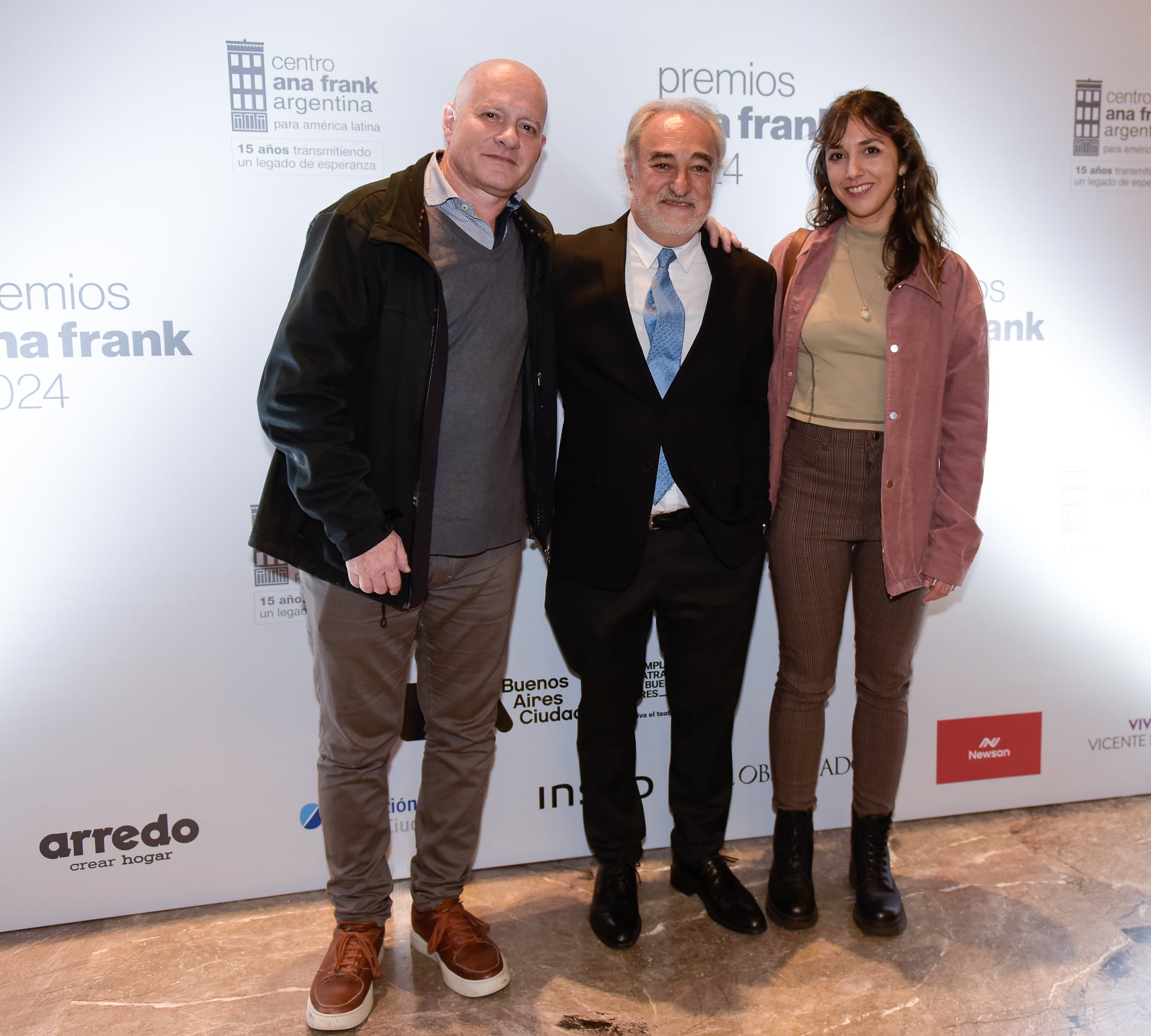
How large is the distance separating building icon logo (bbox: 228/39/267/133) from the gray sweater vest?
72 cm

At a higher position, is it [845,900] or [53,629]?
[53,629]

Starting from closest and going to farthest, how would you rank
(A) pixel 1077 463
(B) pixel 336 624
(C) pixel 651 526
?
(B) pixel 336 624 → (C) pixel 651 526 → (A) pixel 1077 463

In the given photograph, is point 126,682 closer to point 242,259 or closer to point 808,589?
point 242,259

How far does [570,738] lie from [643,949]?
2.10 feet

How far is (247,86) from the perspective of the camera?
229 cm

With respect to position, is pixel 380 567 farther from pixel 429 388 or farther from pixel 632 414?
pixel 632 414

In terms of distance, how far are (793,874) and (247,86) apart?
7.95ft

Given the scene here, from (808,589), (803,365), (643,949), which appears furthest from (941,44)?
(643,949)

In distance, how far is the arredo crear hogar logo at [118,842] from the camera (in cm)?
242

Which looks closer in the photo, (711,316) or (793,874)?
(711,316)

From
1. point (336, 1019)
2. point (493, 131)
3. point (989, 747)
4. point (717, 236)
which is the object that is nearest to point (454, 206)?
point (493, 131)

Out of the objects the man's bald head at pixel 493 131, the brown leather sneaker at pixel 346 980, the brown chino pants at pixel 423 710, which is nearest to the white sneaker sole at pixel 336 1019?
the brown leather sneaker at pixel 346 980

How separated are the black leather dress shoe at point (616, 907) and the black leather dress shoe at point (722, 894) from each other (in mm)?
165

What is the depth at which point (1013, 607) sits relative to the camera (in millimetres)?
2879
